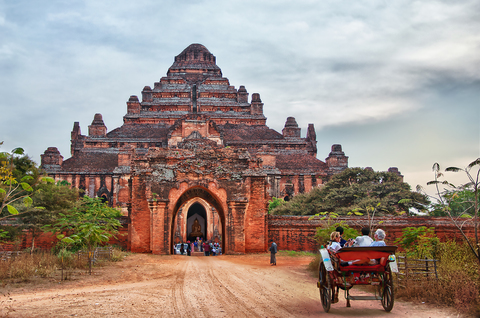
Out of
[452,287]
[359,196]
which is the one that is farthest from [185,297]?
[359,196]

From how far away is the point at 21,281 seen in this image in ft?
30.3

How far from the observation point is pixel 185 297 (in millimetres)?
7586

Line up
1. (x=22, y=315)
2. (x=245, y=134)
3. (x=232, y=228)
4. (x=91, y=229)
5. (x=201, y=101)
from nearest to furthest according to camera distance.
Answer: (x=22, y=315)
(x=91, y=229)
(x=232, y=228)
(x=245, y=134)
(x=201, y=101)

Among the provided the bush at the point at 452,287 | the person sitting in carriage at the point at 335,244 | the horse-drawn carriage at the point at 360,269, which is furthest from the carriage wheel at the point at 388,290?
the bush at the point at 452,287

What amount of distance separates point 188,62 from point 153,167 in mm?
Result: 34459

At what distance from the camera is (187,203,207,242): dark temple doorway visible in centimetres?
2977

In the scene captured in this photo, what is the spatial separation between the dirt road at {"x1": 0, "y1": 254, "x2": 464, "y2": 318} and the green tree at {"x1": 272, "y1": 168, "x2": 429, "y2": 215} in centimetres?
1055

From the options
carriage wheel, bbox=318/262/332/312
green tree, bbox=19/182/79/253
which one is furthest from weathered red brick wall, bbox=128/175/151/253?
carriage wheel, bbox=318/262/332/312

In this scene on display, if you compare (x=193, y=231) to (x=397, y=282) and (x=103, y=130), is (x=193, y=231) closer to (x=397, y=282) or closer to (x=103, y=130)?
(x=103, y=130)

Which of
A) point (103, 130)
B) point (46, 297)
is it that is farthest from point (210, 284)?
point (103, 130)

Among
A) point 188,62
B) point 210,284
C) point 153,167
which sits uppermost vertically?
point 188,62

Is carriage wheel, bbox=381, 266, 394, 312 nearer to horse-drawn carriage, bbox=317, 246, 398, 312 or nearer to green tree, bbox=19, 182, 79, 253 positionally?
horse-drawn carriage, bbox=317, 246, 398, 312

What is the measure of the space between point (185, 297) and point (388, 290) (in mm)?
3340

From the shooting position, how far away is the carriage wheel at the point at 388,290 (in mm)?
6262
